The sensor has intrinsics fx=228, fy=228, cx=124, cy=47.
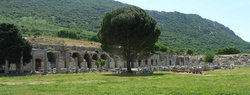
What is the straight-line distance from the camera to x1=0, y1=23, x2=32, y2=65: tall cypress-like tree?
25.0 meters

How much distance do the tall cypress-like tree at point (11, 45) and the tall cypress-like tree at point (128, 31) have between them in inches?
375

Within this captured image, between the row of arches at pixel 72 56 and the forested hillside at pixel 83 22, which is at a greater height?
the forested hillside at pixel 83 22

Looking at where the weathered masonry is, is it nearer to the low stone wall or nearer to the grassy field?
the low stone wall

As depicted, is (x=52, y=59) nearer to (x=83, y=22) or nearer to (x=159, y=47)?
(x=159, y=47)

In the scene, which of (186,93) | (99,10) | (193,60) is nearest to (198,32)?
(99,10)

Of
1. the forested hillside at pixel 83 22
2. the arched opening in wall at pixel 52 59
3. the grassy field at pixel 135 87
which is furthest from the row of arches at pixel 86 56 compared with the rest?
the forested hillside at pixel 83 22

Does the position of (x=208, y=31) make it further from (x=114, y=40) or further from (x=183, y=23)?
(x=114, y=40)

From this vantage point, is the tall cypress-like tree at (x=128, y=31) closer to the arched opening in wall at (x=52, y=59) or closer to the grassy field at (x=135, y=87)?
the arched opening in wall at (x=52, y=59)

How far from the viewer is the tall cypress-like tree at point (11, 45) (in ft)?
82.2

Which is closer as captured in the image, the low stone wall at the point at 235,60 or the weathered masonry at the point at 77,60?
the weathered masonry at the point at 77,60

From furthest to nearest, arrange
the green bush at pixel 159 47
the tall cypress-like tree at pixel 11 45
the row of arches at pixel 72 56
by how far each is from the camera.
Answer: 1. the green bush at pixel 159 47
2. the row of arches at pixel 72 56
3. the tall cypress-like tree at pixel 11 45

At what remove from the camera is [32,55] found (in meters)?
30.4

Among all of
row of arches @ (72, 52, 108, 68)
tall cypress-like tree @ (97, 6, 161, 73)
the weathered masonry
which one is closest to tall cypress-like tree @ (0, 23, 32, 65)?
the weathered masonry

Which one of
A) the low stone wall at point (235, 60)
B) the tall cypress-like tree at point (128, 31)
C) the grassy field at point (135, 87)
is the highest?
the tall cypress-like tree at point (128, 31)
